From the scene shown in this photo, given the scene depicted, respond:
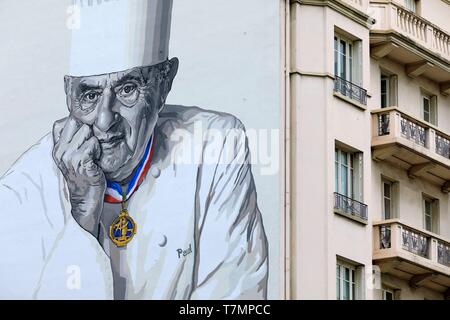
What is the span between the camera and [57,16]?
4753 centimetres

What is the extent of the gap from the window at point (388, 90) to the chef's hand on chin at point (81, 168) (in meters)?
7.53

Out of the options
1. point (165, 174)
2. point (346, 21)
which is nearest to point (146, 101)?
point (165, 174)

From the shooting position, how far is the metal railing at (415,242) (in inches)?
1763

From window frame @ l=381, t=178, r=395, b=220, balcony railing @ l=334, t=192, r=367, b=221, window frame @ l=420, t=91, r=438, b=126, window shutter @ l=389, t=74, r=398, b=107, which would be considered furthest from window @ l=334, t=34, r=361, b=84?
window frame @ l=420, t=91, r=438, b=126

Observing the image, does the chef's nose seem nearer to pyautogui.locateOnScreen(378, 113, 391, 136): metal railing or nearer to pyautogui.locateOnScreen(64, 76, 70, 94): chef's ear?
pyautogui.locateOnScreen(64, 76, 70, 94): chef's ear

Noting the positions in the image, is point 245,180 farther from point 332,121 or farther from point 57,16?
point 57,16

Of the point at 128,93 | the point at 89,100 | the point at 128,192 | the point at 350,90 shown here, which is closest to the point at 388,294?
the point at 350,90

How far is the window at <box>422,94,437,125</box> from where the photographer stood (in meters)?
48.5

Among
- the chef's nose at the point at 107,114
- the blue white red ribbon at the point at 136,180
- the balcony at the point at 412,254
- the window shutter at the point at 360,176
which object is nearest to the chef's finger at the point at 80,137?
the chef's nose at the point at 107,114

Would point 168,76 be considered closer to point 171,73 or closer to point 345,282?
point 171,73

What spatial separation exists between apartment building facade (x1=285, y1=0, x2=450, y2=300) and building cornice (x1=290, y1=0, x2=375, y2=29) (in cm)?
3

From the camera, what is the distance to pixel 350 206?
43.7m

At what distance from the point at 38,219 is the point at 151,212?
→ 11.0ft

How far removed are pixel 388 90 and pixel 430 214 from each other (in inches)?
133
